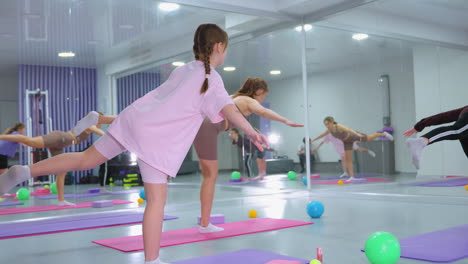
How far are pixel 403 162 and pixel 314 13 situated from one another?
7.88ft

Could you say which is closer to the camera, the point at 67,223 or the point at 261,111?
the point at 261,111

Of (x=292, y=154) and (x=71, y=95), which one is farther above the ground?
(x=71, y=95)

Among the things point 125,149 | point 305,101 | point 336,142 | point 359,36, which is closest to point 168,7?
point 305,101

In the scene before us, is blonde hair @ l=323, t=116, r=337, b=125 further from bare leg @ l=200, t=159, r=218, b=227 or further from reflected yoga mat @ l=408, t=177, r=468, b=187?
bare leg @ l=200, t=159, r=218, b=227

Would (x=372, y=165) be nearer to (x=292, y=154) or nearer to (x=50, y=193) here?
(x=292, y=154)

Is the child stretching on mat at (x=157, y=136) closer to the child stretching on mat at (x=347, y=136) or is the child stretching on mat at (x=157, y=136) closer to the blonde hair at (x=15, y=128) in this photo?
the blonde hair at (x=15, y=128)

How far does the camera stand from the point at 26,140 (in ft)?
16.4

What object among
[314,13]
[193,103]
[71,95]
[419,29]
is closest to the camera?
[193,103]

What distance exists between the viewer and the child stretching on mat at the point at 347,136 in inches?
264

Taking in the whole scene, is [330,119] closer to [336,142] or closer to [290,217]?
[336,142]

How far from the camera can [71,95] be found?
5418mm

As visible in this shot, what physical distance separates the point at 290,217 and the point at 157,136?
2542 millimetres

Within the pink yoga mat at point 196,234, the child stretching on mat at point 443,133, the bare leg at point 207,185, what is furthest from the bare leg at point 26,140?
the child stretching on mat at point 443,133

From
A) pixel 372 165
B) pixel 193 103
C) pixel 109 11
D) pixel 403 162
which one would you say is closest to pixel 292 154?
pixel 372 165
